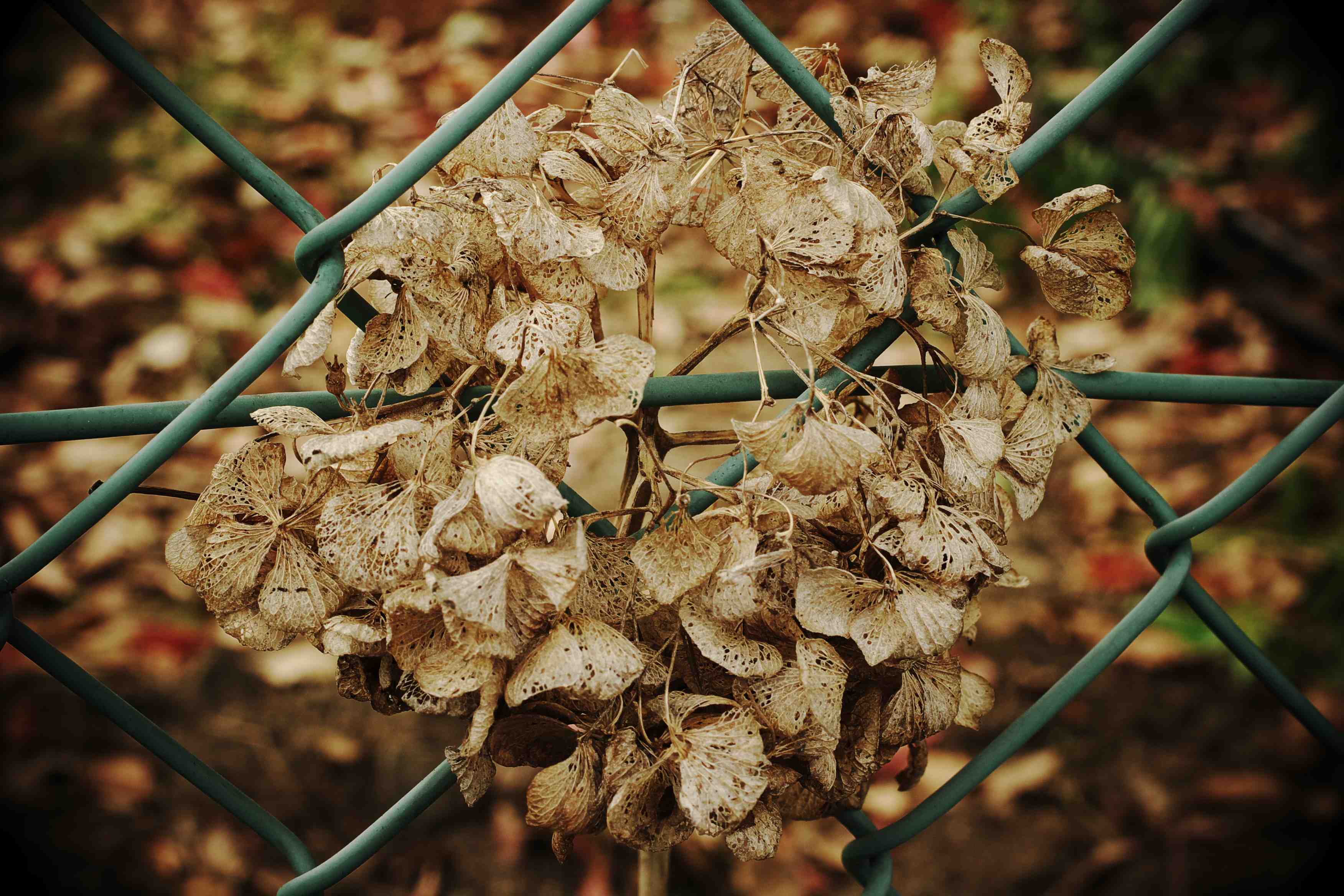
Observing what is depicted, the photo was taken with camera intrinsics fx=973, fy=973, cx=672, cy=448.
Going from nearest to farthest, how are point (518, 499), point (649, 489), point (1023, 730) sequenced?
point (518, 499) < point (649, 489) < point (1023, 730)

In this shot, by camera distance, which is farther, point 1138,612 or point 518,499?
point 1138,612

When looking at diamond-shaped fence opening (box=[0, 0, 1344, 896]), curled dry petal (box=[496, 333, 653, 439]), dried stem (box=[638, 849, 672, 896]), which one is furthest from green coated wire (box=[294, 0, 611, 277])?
dried stem (box=[638, 849, 672, 896])

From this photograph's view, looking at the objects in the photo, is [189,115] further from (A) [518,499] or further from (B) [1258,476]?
(B) [1258,476]

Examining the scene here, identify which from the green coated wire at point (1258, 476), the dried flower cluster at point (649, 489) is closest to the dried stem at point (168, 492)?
the dried flower cluster at point (649, 489)

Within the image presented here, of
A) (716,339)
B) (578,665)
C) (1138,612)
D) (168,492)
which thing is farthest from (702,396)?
(1138,612)

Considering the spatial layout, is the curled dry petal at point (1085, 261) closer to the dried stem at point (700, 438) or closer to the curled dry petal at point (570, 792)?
the dried stem at point (700, 438)

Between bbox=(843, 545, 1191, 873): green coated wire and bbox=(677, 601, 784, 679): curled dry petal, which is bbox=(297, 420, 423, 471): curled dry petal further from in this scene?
bbox=(843, 545, 1191, 873): green coated wire

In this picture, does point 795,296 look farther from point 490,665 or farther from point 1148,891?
point 1148,891
